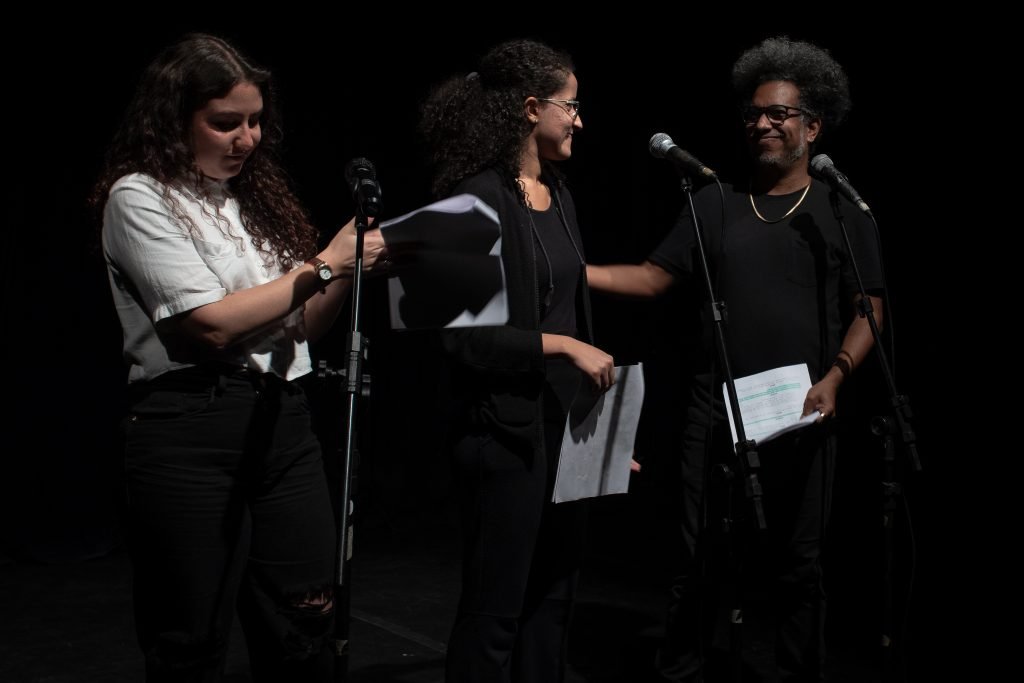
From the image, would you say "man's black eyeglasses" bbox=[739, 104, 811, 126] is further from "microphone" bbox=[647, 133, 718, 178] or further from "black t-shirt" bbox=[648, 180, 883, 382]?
"microphone" bbox=[647, 133, 718, 178]

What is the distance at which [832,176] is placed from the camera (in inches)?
86.6

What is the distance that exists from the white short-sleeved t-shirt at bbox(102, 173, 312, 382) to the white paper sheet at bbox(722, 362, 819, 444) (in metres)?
1.12

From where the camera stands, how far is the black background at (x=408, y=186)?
4137 mm

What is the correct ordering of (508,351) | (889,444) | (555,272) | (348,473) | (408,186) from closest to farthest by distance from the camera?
(348,473) → (508,351) → (555,272) → (889,444) → (408,186)

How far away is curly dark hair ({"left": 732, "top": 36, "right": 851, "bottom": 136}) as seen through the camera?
2.52m

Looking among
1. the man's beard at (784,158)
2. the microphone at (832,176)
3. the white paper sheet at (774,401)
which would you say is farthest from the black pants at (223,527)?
the man's beard at (784,158)

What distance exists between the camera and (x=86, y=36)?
14.1 feet

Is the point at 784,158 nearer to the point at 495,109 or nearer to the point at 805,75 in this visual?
the point at 805,75

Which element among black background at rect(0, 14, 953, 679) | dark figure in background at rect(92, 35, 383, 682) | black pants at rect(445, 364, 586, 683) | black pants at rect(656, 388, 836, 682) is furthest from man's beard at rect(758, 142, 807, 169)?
black background at rect(0, 14, 953, 679)

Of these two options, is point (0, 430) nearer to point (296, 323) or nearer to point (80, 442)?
point (80, 442)

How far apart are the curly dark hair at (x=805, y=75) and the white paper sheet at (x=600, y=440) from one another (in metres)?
1.13

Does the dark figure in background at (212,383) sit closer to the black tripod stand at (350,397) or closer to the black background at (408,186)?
the black tripod stand at (350,397)

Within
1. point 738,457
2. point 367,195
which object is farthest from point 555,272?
point 738,457

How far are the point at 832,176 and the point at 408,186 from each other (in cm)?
358
